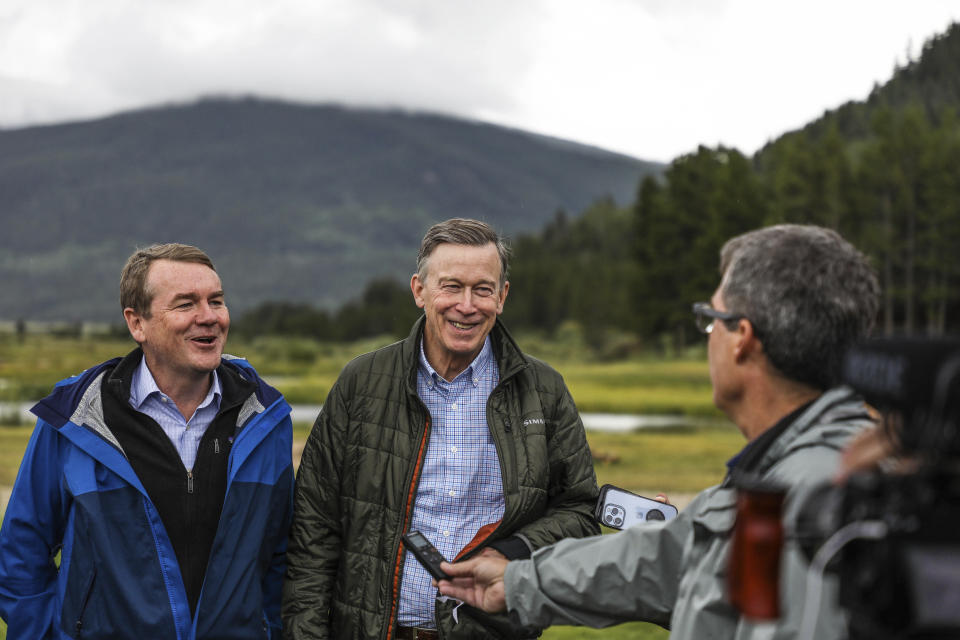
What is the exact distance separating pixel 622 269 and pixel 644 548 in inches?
2958

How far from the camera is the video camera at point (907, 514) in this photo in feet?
4.75

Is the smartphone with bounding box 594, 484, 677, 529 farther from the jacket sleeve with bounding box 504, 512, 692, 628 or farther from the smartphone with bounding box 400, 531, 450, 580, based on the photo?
the smartphone with bounding box 400, 531, 450, 580

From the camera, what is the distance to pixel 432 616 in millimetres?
3686

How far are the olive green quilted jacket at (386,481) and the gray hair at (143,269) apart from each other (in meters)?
0.85

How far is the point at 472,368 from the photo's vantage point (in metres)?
3.99

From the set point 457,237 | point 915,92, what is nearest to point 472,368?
point 457,237

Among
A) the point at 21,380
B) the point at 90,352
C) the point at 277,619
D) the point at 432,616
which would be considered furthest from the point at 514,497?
the point at 90,352

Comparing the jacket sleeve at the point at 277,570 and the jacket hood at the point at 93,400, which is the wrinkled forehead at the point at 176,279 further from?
→ the jacket sleeve at the point at 277,570

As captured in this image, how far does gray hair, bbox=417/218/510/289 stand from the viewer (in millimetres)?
3965

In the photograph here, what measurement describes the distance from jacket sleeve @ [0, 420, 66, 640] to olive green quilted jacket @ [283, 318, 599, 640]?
37.8 inches

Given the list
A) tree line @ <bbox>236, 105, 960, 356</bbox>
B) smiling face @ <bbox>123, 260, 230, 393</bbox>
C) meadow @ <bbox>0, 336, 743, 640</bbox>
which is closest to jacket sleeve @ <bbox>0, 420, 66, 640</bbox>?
smiling face @ <bbox>123, 260, 230, 393</bbox>

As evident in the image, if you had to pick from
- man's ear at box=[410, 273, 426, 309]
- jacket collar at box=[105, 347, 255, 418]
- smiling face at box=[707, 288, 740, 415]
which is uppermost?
man's ear at box=[410, 273, 426, 309]

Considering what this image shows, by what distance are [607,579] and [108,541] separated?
192cm

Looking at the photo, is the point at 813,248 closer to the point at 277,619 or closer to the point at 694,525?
the point at 694,525
